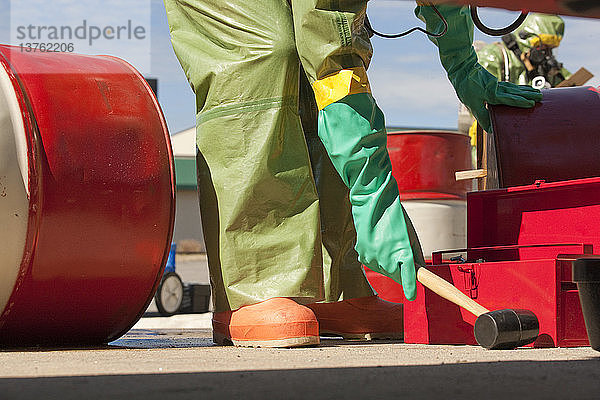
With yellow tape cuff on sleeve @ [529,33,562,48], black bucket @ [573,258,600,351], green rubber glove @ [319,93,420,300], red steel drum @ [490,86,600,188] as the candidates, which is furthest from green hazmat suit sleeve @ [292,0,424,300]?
yellow tape cuff on sleeve @ [529,33,562,48]

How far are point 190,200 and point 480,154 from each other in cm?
1939

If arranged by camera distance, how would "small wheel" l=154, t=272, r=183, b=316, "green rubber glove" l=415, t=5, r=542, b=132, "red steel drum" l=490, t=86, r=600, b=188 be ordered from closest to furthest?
"red steel drum" l=490, t=86, r=600, b=188
"green rubber glove" l=415, t=5, r=542, b=132
"small wheel" l=154, t=272, r=183, b=316

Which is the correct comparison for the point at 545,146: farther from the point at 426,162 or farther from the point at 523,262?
the point at 426,162

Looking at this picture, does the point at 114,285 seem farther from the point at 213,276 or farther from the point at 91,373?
the point at 91,373

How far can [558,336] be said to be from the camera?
2619 millimetres

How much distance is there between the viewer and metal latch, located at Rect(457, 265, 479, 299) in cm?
284

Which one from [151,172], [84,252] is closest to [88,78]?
[151,172]

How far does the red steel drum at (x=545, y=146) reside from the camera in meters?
3.25

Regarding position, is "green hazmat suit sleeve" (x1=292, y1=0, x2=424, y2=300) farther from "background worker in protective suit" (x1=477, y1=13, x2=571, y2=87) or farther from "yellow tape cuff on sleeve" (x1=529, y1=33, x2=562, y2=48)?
"yellow tape cuff on sleeve" (x1=529, y1=33, x2=562, y2=48)

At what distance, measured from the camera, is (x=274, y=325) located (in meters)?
2.71

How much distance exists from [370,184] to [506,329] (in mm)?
552

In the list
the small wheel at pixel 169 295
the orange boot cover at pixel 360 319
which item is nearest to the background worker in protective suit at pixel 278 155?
Result: the orange boot cover at pixel 360 319

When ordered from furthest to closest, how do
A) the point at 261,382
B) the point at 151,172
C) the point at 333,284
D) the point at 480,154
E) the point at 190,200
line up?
the point at 190,200, the point at 480,154, the point at 333,284, the point at 151,172, the point at 261,382

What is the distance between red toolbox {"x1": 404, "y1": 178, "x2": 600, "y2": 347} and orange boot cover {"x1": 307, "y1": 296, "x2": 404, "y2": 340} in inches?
10.1
